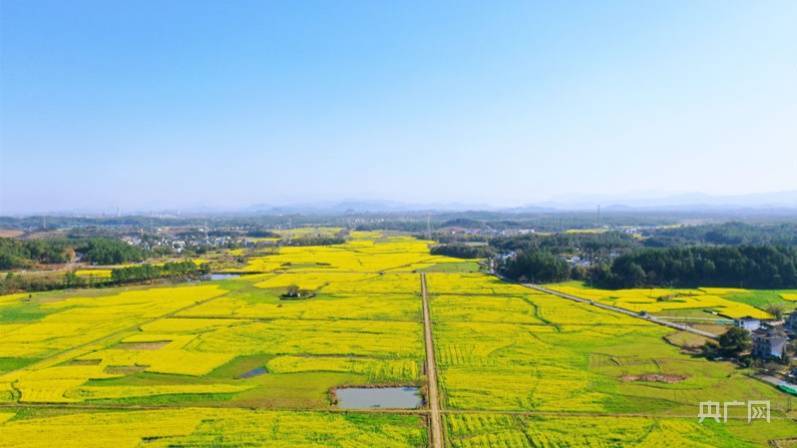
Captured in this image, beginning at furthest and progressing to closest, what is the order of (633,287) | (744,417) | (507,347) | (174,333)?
(633,287) → (174,333) → (507,347) → (744,417)

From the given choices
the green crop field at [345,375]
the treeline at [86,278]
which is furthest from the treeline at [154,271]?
the green crop field at [345,375]

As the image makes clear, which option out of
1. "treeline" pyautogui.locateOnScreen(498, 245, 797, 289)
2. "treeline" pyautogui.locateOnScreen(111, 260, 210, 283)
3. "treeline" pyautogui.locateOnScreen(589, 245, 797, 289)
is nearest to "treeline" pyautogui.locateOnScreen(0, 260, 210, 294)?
"treeline" pyautogui.locateOnScreen(111, 260, 210, 283)

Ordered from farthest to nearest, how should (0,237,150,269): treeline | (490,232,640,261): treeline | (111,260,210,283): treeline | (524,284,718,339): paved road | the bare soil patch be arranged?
(490,232,640,261): treeline
(0,237,150,269): treeline
(111,260,210,283): treeline
(524,284,718,339): paved road
the bare soil patch

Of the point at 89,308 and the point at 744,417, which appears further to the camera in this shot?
the point at 89,308

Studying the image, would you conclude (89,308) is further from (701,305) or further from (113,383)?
(701,305)

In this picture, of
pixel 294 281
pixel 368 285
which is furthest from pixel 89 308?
pixel 368 285

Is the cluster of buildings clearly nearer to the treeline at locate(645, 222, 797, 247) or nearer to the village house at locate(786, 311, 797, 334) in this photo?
the village house at locate(786, 311, 797, 334)

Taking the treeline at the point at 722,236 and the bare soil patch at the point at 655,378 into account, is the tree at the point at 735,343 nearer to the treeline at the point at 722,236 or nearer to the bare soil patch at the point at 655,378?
the bare soil patch at the point at 655,378
